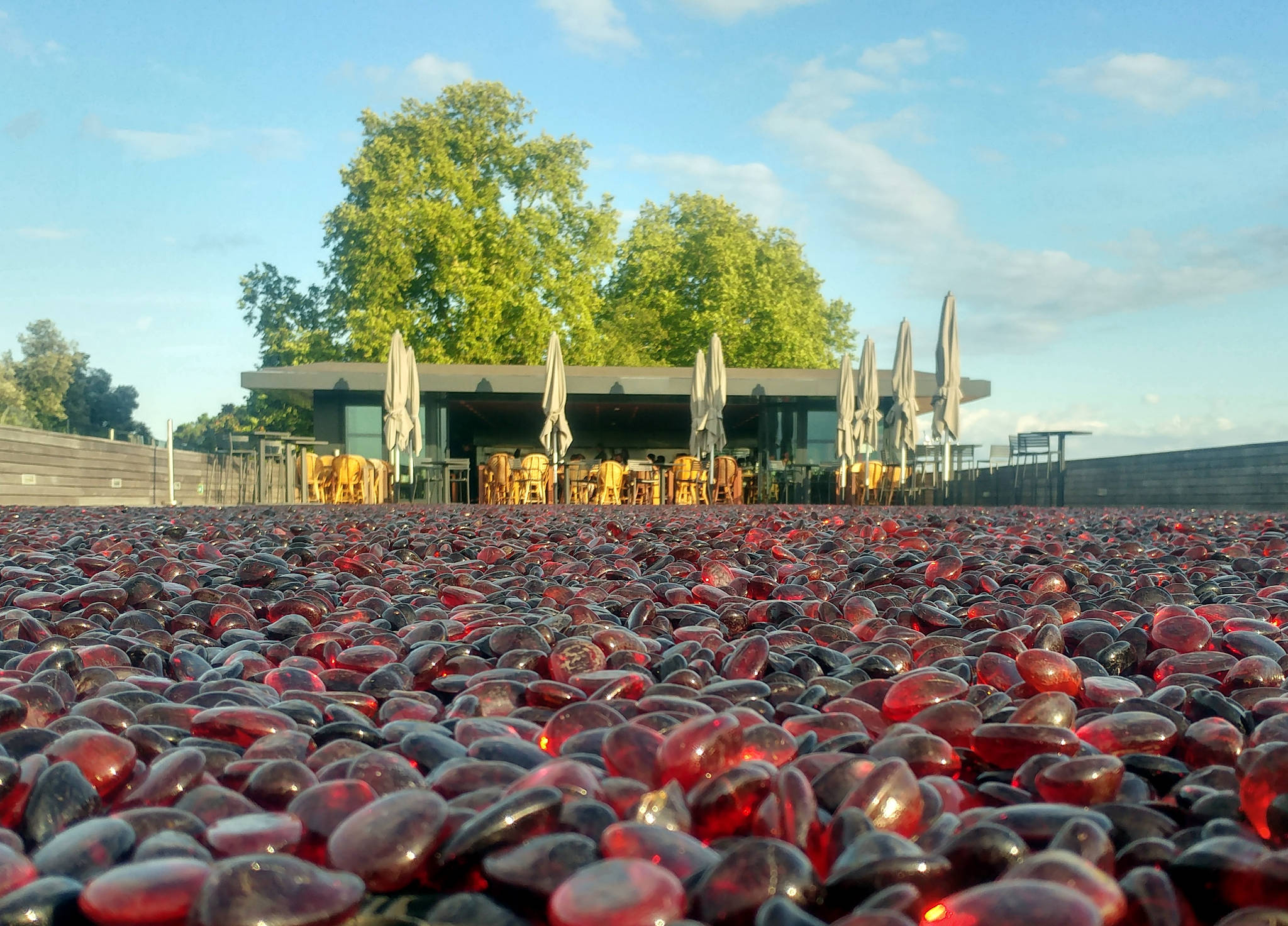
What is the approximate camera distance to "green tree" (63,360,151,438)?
4953cm

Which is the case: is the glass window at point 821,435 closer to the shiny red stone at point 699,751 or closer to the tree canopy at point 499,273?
the tree canopy at point 499,273

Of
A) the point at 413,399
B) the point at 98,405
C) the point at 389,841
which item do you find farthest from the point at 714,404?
the point at 98,405

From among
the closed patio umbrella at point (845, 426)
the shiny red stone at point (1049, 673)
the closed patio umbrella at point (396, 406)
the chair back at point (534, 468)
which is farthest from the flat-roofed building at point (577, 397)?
the shiny red stone at point (1049, 673)

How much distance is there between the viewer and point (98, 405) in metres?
52.3

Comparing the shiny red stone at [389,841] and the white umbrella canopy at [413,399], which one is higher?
the white umbrella canopy at [413,399]

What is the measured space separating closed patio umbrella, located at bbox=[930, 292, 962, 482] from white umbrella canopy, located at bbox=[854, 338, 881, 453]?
95 cm

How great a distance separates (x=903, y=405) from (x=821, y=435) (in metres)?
4.95

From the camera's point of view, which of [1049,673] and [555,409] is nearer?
[1049,673]

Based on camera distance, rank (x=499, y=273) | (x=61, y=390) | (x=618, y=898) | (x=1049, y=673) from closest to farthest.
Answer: (x=618, y=898)
(x=1049, y=673)
(x=499, y=273)
(x=61, y=390)

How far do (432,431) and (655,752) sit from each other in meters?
18.4

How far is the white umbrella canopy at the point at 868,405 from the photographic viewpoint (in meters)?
14.7

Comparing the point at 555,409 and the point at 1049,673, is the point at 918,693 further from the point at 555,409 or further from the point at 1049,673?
the point at 555,409

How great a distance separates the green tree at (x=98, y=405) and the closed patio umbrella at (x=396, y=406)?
134 ft

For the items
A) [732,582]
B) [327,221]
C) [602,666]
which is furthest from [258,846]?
[327,221]
